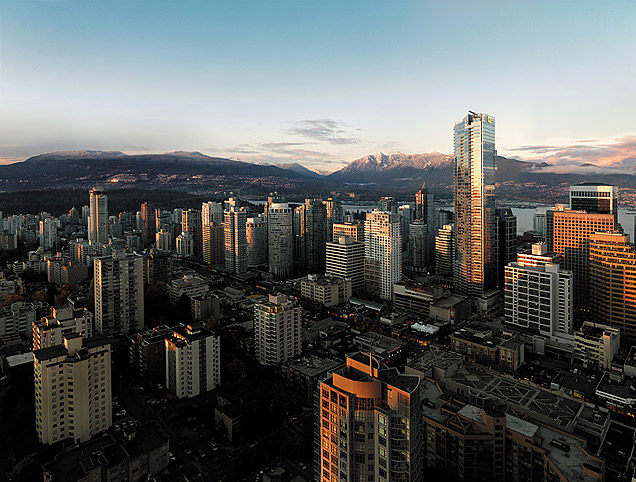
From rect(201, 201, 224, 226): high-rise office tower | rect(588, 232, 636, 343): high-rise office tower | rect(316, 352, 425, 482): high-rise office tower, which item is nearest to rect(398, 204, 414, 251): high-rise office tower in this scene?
rect(201, 201, 224, 226): high-rise office tower

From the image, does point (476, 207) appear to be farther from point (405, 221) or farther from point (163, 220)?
point (163, 220)

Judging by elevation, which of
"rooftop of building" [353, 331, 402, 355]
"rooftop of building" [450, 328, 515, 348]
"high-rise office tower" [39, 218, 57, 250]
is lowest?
"rooftop of building" [353, 331, 402, 355]

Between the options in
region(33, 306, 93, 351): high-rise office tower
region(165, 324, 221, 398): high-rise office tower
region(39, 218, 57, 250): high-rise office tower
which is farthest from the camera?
region(39, 218, 57, 250): high-rise office tower

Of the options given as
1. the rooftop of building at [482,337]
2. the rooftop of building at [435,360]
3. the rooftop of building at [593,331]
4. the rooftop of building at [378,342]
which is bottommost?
the rooftop of building at [378,342]

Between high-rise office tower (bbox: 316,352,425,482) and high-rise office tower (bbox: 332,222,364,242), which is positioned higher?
high-rise office tower (bbox: 332,222,364,242)

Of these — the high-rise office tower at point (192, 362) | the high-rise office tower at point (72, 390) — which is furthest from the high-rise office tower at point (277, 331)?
the high-rise office tower at point (72, 390)

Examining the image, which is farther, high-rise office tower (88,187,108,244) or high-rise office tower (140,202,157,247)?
high-rise office tower (140,202,157,247)

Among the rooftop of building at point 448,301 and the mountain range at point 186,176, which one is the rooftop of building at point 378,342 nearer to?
the rooftop of building at point 448,301

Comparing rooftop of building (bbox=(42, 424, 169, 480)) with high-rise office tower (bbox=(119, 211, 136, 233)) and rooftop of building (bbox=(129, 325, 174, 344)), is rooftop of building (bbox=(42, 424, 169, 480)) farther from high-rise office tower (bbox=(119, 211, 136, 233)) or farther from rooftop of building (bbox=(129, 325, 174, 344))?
high-rise office tower (bbox=(119, 211, 136, 233))
